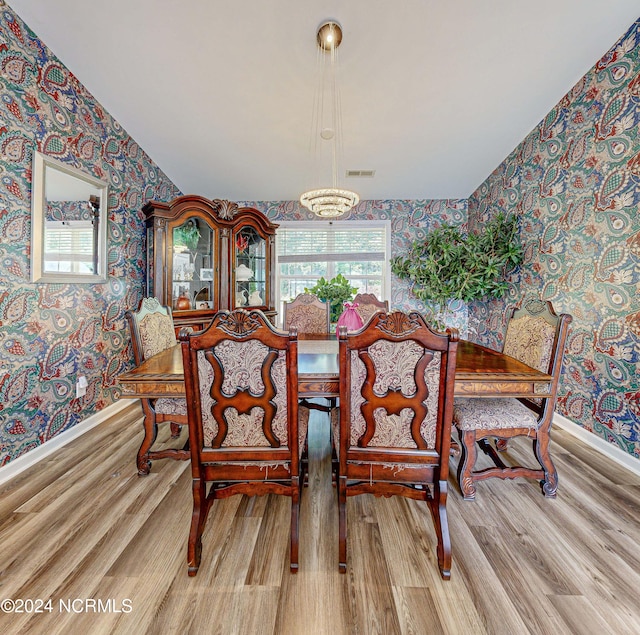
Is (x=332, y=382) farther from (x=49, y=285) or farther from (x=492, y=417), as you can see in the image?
(x=49, y=285)

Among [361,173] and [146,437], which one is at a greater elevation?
[361,173]

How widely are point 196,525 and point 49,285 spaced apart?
2.03 m

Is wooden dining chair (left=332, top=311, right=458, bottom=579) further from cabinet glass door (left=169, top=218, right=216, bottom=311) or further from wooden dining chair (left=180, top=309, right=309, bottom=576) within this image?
cabinet glass door (left=169, top=218, right=216, bottom=311)

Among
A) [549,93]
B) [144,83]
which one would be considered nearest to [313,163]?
[144,83]

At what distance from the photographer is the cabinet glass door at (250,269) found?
12.6ft

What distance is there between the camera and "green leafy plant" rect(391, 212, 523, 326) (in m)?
3.30

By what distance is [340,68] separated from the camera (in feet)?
7.50

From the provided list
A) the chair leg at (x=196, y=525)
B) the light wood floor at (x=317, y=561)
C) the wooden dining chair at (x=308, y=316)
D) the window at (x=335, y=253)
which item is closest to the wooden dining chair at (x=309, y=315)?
the wooden dining chair at (x=308, y=316)

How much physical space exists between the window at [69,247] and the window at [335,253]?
2.51 m

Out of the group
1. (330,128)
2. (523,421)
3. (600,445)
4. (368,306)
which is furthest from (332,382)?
(330,128)

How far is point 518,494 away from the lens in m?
1.74

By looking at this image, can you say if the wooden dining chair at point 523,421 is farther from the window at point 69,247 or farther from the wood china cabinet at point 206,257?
the window at point 69,247

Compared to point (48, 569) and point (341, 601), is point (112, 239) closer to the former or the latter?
point (48, 569)

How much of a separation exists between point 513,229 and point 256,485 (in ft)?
11.4
